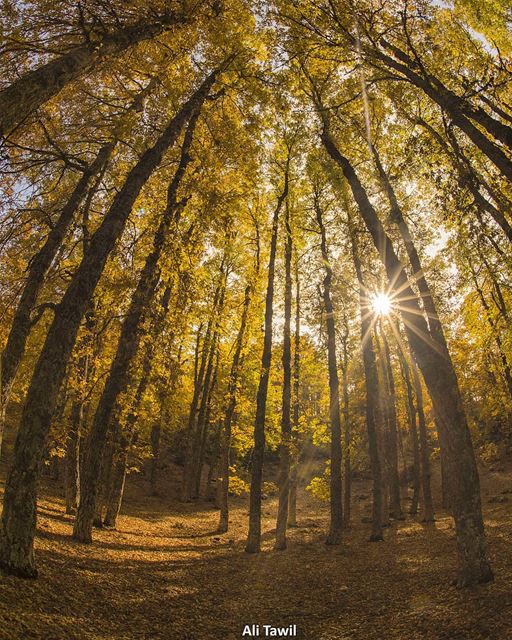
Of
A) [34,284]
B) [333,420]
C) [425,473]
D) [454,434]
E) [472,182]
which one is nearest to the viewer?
[454,434]

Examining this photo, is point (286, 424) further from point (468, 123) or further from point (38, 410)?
point (468, 123)

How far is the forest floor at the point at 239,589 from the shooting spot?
484 cm

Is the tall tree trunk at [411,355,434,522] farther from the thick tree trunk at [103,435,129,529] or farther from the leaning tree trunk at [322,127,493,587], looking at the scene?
the thick tree trunk at [103,435,129,529]

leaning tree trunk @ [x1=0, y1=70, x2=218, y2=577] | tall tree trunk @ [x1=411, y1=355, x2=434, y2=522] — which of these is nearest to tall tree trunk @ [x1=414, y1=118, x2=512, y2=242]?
leaning tree trunk @ [x1=0, y1=70, x2=218, y2=577]

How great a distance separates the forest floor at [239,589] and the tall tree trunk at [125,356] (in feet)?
2.30

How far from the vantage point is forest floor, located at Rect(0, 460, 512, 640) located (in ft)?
15.9

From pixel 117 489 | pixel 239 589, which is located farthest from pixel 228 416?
pixel 239 589

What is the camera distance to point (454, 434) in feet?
22.2

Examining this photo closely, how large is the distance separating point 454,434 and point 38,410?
6334mm

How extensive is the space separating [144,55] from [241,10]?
91.1 inches

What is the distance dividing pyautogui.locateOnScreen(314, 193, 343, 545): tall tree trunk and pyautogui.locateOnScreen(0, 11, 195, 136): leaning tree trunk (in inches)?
394

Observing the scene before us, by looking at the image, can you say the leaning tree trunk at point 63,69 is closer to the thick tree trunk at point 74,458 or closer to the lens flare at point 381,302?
the lens flare at point 381,302

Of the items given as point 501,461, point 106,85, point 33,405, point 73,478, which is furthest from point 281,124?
point 501,461

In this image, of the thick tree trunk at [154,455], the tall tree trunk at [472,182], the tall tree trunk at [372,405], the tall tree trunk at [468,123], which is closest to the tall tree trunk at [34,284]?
the tall tree trunk at [468,123]
